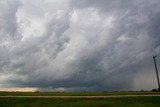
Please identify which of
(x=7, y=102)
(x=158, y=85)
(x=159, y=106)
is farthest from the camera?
(x=158, y=85)

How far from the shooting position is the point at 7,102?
170 feet

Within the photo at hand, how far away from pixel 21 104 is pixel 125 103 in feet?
61.0

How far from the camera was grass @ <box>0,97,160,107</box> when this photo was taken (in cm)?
4398

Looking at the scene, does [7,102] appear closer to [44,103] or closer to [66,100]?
[44,103]

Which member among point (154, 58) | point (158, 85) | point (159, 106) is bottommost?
point (159, 106)

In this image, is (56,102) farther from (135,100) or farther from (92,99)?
(135,100)

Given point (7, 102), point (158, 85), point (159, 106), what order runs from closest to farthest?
point (159, 106) < point (7, 102) < point (158, 85)

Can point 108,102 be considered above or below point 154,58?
below

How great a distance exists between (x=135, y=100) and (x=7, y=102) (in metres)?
23.9

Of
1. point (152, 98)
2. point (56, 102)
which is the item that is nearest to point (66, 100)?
point (56, 102)

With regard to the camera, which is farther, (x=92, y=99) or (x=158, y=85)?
(x=158, y=85)

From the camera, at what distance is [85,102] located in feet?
151

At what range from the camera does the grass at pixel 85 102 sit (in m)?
44.0

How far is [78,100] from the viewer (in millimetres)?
48531
